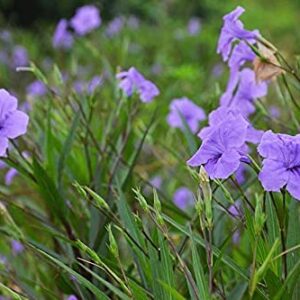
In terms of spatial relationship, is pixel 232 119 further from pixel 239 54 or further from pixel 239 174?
pixel 239 174

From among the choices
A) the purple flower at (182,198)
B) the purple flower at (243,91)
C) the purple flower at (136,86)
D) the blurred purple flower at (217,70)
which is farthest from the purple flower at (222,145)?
the blurred purple flower at (217,70)

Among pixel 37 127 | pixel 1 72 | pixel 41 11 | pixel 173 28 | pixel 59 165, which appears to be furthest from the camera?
pixel 41 11

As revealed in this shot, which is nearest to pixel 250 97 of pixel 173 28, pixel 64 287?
pixel 64 287

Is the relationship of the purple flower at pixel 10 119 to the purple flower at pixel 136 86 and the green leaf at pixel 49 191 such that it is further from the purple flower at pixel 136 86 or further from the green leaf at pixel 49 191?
the purple flower at pixel 136 86

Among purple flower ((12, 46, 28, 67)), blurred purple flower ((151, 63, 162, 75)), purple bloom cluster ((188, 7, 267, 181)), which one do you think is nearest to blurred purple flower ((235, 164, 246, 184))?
purple bloom cluster ((188, 7, 267, 181))

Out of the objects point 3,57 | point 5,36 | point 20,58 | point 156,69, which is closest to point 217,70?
point 156,69

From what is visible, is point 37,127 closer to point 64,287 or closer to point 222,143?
point 64,287
